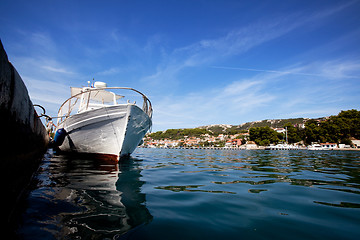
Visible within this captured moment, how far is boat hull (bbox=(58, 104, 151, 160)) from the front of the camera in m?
8.73

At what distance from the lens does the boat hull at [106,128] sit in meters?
8.73

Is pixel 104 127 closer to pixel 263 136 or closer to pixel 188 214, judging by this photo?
pixel 188 214

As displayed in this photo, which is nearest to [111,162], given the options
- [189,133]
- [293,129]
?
[293,129]

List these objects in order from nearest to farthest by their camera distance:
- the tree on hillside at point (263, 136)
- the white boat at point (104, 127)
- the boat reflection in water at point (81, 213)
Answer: the boat reflection in water at point (81, 213) < the white boat at point (104, 127) < the tree on hillside at point (263, 136)

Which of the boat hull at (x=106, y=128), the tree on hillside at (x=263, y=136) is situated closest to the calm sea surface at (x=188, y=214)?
the boat hull at (x=106, y=128)

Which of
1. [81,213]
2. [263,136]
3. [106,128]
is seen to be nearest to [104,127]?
[106,128]

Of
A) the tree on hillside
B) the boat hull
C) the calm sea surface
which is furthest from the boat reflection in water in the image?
the tree on hillside

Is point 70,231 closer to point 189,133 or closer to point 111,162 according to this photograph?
point 111,162

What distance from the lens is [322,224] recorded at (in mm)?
2262

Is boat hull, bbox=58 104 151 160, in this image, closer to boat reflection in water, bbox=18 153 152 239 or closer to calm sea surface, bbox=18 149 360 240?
calm sea surface, bbox=18 149 360 240

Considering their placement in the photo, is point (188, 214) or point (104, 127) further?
point (104, 127)

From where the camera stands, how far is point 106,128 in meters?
9.01

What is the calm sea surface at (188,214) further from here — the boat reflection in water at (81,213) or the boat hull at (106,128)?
the boat hull at (106,128)

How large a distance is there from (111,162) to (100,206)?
7.15m
